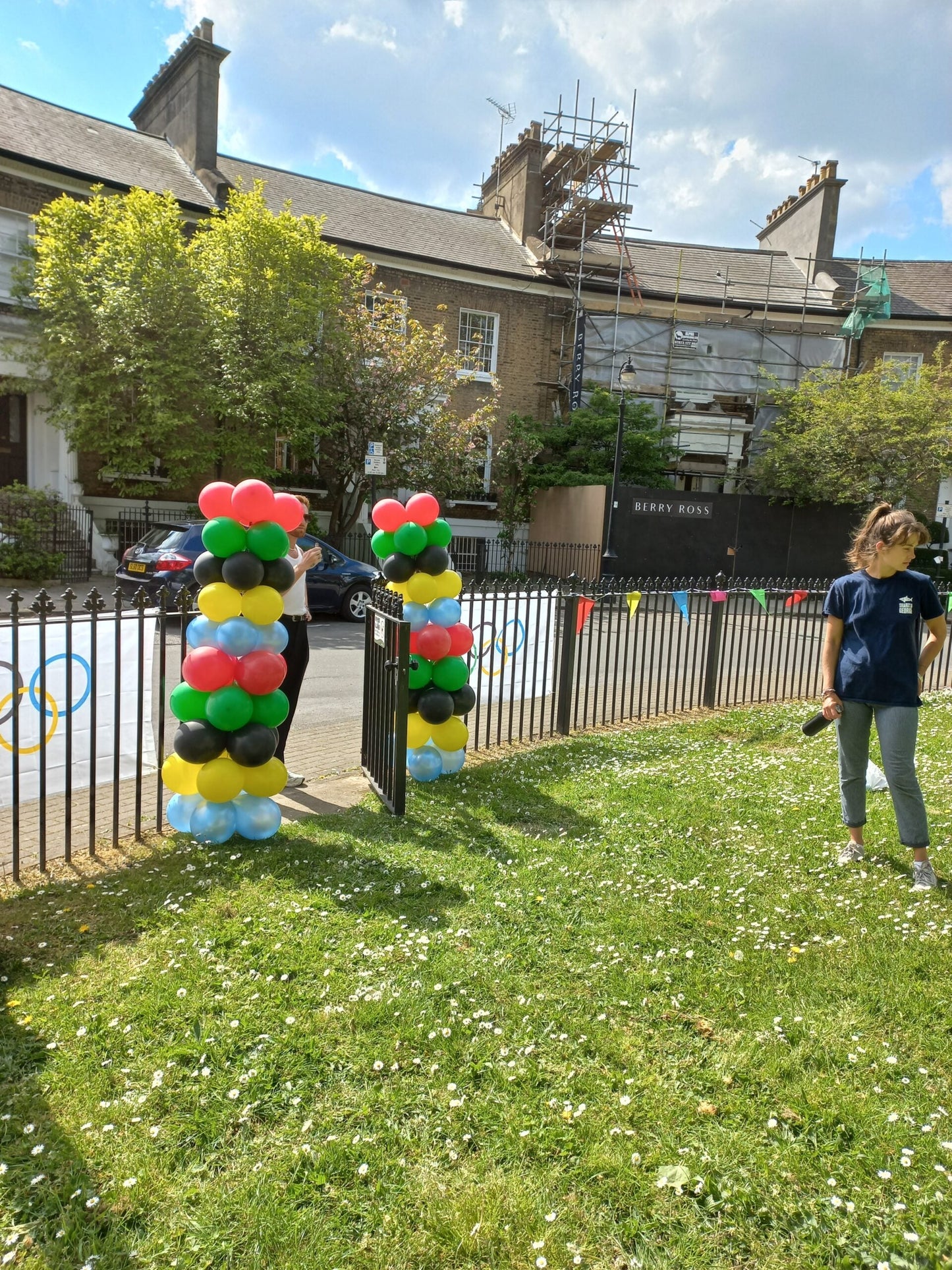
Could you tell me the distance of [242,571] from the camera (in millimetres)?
4551

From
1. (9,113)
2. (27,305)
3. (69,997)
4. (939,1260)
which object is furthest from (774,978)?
(9,113)

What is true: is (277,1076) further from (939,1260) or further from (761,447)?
(761,447)

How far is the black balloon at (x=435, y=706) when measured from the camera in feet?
19.0

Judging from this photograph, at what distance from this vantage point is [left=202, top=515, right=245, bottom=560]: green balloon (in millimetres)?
4570

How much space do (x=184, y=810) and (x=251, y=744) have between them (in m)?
0.57

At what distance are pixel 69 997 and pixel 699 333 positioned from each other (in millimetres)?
26132

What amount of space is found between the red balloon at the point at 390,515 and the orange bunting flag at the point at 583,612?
2051 mm

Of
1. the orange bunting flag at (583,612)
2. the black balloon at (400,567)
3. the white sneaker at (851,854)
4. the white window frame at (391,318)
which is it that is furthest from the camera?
the white window frame at (391,318)

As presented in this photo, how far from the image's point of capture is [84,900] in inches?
159

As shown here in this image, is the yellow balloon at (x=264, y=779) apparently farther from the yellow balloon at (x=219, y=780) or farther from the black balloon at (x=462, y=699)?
the black balloon at (x=462, y=699)

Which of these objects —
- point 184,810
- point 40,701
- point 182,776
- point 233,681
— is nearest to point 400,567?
point 233,681

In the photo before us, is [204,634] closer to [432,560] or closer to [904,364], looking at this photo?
[432,560]

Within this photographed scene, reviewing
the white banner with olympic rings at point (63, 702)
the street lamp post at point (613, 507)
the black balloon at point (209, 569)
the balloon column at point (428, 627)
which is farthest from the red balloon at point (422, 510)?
the street lamp post at point (613, 507)

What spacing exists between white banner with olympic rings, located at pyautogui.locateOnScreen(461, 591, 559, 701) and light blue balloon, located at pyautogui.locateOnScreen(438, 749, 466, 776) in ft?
3.16
